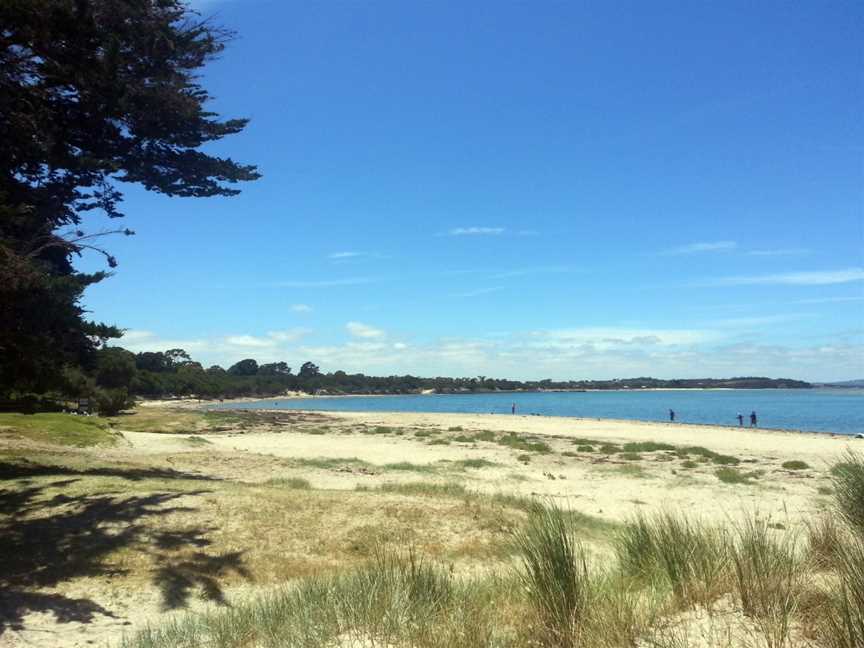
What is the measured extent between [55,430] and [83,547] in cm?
1686

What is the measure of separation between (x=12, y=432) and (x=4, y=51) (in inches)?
602

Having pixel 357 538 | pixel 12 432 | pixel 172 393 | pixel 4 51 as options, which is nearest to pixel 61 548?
pixel 357 538

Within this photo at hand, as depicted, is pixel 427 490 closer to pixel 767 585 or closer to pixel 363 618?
pixel 363 618

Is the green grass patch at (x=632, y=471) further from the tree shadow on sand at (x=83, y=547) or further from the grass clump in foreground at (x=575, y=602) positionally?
the grass clump in foreground at (x=575, y=602)

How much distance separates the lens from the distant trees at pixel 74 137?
1016cm

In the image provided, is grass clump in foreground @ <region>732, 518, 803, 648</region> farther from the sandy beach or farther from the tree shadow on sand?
the tree shadow on sand

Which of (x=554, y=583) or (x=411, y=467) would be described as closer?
(x=554, y=583)

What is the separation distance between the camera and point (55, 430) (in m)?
23.3

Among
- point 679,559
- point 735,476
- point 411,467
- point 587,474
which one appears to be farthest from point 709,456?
point 679,559

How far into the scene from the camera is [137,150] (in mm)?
12227

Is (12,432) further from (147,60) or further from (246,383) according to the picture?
(246,383)

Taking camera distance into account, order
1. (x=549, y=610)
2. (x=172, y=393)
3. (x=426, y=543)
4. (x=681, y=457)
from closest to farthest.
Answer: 1. (x=549, y=610)
2. (x=426, y=543)
3. (x=681, y=457)
4. (x=172, y=393)

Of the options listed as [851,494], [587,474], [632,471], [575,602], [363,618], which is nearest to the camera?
[575,602]

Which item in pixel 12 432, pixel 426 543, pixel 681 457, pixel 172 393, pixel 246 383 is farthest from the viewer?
pixel 246 383
